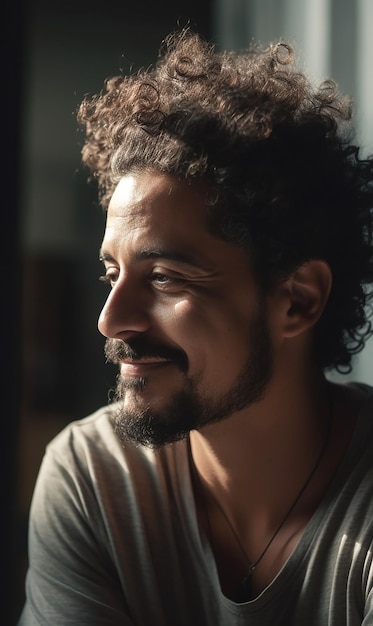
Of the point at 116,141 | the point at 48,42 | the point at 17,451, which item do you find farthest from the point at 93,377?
the point at 116,141

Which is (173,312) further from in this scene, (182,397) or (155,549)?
(155,549)

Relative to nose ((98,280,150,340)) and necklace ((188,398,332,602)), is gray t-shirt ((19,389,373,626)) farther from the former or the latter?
nose ((98,280,150,340))

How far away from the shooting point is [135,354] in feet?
3.86

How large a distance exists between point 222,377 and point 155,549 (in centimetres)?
29

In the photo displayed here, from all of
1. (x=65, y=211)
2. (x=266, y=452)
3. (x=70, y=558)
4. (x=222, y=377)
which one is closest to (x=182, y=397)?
(x=222, y=377)

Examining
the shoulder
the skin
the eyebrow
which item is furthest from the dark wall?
the eyebrow

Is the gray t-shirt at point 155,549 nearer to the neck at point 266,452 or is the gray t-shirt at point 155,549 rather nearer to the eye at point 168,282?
the neck at point 266,452

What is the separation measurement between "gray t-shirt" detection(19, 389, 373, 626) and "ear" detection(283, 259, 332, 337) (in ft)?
0.56

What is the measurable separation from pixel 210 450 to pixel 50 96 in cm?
120

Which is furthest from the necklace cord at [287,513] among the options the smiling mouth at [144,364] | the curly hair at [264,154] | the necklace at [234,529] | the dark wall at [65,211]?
the dark wall at [65,211]

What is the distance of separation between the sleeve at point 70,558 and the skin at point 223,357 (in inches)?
6.3

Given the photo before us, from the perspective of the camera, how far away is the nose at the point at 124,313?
1.15m

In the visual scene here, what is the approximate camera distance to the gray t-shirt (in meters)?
1.16

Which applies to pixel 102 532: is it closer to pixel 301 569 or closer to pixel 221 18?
pixel 301 569
